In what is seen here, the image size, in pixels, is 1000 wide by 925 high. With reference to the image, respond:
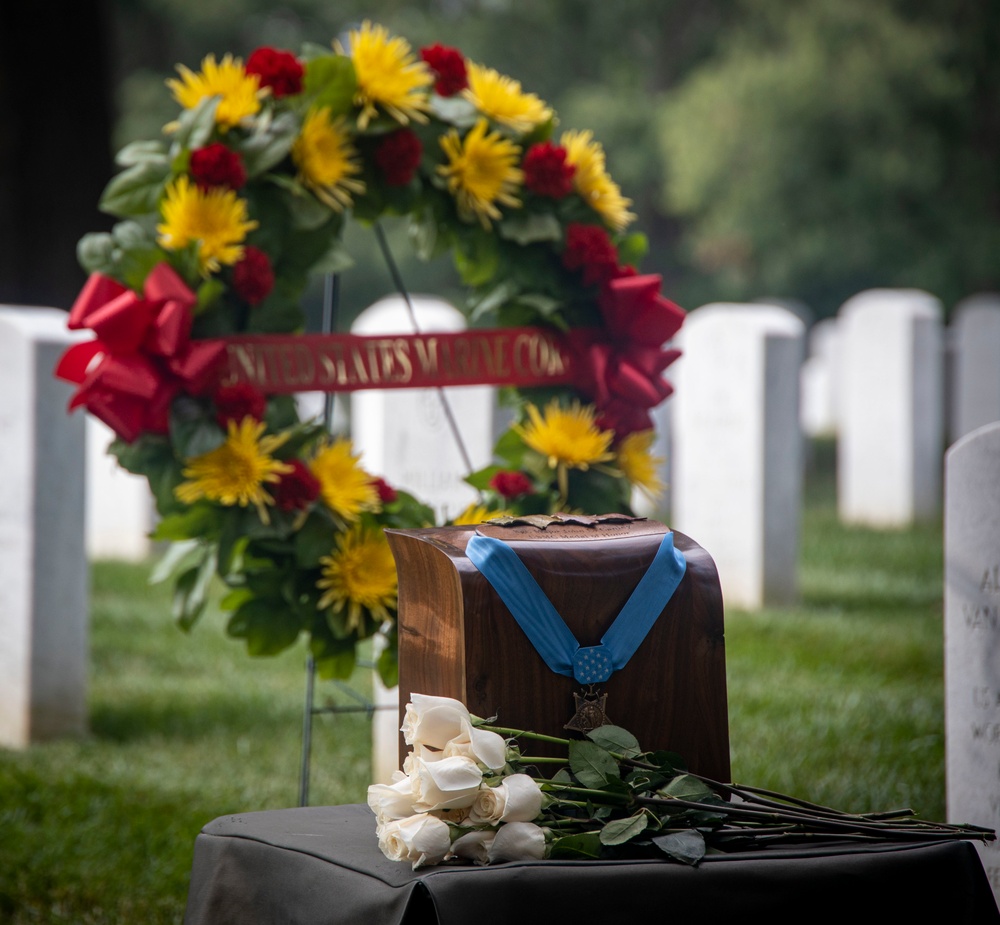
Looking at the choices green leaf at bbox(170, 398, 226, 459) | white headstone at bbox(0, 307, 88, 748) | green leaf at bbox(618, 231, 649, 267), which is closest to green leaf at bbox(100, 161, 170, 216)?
green leaf at bbox(170, 398, 226, 459)

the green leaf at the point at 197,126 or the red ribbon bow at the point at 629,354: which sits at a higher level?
the green leaf at the point at 197,126

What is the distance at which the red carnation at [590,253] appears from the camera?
3.54 meters

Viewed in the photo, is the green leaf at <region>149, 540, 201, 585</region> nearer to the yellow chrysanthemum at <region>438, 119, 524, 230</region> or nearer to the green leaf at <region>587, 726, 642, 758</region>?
the yellow chrysanthemum at <region>438, 119, 524, 230</region>

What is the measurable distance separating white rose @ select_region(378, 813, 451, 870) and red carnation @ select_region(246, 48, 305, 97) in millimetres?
2071

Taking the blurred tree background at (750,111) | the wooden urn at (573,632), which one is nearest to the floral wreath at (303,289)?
the wooden urn at (573,632)

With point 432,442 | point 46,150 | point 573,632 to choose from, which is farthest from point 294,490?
point 46,150

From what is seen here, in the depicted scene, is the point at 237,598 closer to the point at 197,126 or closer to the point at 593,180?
the point at 197,126

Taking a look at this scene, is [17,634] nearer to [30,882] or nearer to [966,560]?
[30,882]

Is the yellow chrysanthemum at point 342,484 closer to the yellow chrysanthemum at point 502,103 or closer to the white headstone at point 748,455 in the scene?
the yellow chrysanthemum at point 502,103

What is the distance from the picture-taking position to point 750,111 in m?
16.7

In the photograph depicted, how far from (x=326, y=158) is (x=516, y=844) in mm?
2016

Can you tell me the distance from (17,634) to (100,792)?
833 millimetres

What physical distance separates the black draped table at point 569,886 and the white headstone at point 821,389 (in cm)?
1288

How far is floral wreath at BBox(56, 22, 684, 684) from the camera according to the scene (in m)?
3.09
